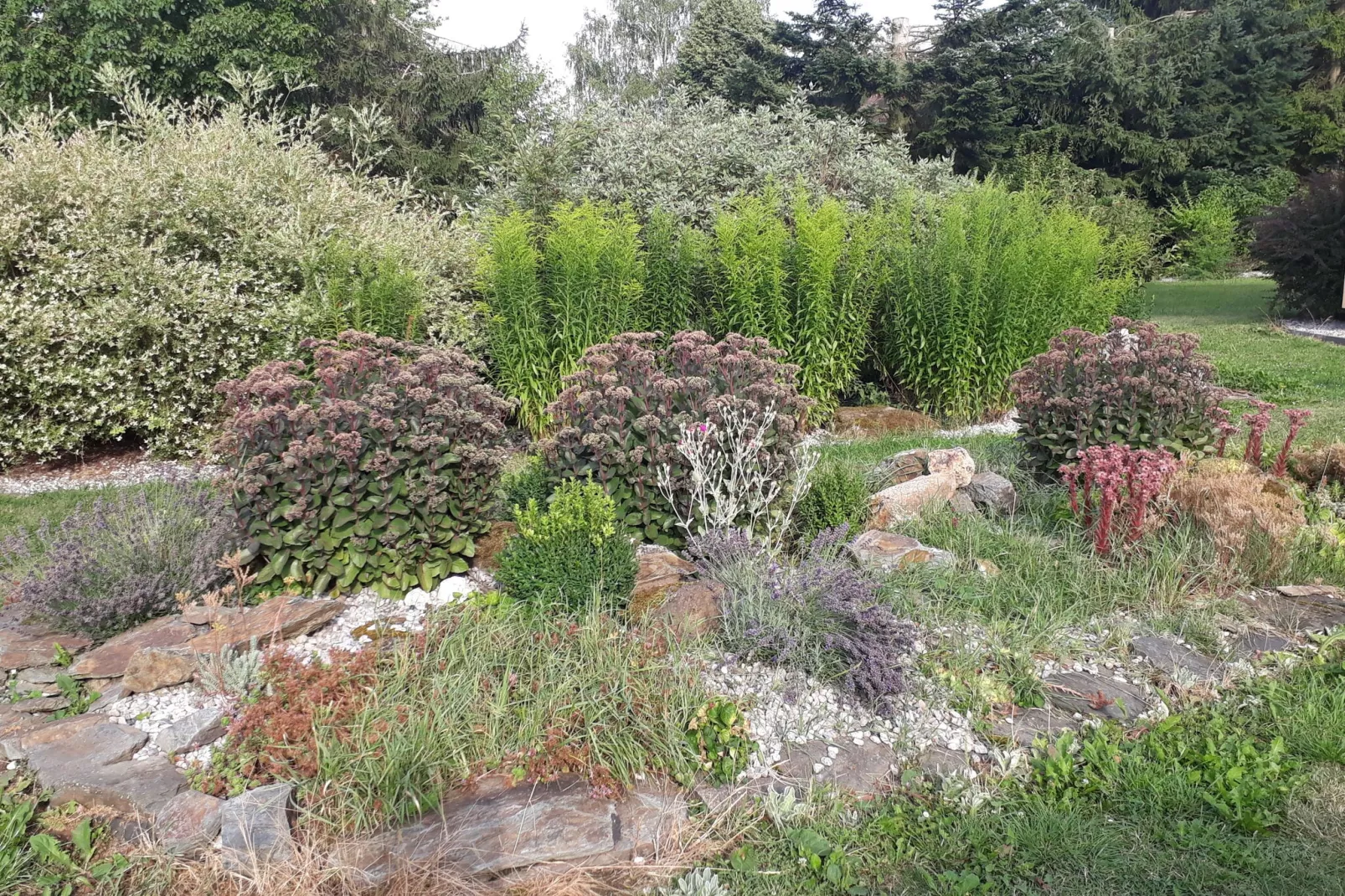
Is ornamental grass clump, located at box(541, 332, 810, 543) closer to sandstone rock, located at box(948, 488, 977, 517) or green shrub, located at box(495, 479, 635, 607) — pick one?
green shrub, located at box(495, 479, 635, 607)

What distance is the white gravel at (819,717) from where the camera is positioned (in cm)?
273

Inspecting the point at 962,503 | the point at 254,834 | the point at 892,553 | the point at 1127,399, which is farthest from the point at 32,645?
the point at 1127,399

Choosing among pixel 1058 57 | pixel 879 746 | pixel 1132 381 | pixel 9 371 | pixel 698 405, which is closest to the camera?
pixel 879 746

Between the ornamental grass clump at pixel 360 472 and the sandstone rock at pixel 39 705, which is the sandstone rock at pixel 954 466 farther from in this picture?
the sandstone rock at pixel 39 705

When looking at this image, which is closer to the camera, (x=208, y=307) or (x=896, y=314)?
(x=208, y=307)

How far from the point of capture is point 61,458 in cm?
682

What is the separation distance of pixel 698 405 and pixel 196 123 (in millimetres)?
7066

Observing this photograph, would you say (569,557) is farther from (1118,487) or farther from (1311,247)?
(1311,247)

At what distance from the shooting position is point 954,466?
15.8 feet

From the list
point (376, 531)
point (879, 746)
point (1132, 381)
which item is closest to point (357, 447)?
point (376, 531)

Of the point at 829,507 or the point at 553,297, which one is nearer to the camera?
the point at 829,507

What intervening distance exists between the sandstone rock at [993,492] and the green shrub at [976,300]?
247cm

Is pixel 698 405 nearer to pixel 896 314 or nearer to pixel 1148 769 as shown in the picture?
pixel 1148 769

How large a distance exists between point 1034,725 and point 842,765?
0.72 meters
